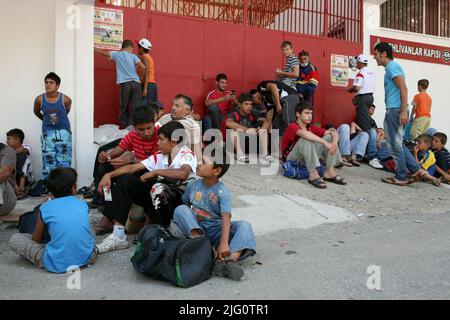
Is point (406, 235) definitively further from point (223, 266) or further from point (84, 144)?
point (84, 144)

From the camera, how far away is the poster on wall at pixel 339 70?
10.0m

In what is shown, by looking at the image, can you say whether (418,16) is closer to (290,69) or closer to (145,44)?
(290,69)

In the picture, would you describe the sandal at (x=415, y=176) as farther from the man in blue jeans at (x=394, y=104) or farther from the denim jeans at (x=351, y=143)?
the denim jeans at (x=351, y=143)

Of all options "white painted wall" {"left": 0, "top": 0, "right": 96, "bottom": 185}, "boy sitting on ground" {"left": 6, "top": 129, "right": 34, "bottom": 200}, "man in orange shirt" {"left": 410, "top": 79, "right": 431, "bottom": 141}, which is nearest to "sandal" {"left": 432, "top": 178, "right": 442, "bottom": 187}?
"man in orange shirt" {"left": 410, "top": 79, "right": 431, "bottom": 141}

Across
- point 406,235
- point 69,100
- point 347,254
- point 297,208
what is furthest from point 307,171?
point 69,100

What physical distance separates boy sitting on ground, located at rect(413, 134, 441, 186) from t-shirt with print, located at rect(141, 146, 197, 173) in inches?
180

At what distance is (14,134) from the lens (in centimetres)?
676

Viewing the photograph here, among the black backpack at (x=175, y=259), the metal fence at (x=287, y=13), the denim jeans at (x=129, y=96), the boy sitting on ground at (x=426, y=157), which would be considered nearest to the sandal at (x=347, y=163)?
the boy sitting on ground at (x=426, y=157)

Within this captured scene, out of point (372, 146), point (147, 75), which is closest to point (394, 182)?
point (372, 146)

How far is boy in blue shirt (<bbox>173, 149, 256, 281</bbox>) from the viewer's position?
3.86 meters

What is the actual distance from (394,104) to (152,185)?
13.3 ft

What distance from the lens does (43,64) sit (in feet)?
23.2

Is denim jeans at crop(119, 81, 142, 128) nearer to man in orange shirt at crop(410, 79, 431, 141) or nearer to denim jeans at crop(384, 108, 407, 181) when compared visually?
denim jeans at crop(384, 108, 407, 181)

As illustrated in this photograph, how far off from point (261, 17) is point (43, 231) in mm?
6886
